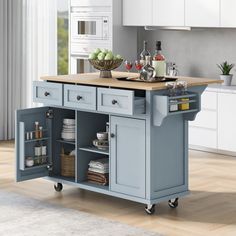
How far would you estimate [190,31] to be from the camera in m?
8.02

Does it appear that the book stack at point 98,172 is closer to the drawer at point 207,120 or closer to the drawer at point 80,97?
the drawer at point 80,97

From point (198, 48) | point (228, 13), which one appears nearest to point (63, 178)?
point (228, 13)

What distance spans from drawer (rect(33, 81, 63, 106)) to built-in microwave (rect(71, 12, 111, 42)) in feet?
8.27

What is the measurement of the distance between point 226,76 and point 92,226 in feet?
10.3

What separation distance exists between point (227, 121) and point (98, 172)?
209 centimetres

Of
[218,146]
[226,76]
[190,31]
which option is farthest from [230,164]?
[190,31]

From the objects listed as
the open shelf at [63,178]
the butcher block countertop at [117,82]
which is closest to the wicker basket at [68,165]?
the open shelf at [63,178]

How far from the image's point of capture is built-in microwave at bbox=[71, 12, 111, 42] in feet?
26.5

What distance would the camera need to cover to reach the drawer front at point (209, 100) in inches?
288

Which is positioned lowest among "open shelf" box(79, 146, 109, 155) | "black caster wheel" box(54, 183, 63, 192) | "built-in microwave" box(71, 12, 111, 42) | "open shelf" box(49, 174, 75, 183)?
"black caster wheel" box(54, 183, 63, 192)

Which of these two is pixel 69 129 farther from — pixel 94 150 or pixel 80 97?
pixel 80 97

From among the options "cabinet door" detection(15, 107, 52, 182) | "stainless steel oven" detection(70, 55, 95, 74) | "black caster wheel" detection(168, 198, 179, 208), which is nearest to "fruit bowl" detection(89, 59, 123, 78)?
"cabinet door" detection(15, 107, 52, 182)

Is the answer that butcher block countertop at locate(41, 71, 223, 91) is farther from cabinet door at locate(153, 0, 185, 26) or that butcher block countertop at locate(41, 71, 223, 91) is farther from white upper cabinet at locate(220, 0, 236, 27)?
cabinet door at locate(153, 0, 185, 26)

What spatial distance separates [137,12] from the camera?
8.05m
